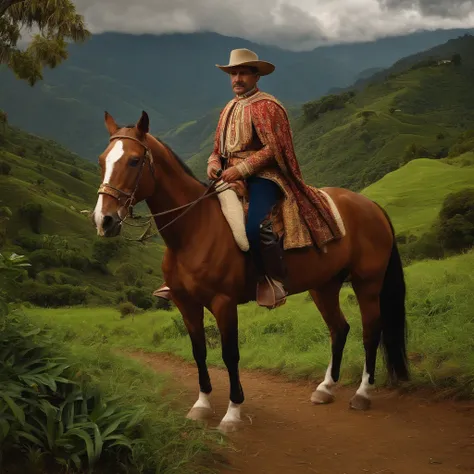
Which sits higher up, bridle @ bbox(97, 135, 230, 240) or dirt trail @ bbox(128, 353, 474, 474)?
bridle @ bbox(97, 135, 230, 240)

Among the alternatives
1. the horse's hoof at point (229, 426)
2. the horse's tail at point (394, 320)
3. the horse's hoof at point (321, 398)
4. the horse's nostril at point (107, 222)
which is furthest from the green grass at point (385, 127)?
the horse's nostril at point (107, 222)

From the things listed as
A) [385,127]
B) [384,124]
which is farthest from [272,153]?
[384,124]

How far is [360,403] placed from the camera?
6043 mm

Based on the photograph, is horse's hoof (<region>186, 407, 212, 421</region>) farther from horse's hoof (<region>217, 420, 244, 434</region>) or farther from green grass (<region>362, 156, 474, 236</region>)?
green grass (<region>362, 156, 474, 236</region>)

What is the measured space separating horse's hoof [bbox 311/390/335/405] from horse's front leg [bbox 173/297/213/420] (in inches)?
53.2

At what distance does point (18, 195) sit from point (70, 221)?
7796 mm

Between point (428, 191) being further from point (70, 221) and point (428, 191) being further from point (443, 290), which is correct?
point (70, 221)

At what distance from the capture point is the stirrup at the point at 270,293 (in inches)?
205

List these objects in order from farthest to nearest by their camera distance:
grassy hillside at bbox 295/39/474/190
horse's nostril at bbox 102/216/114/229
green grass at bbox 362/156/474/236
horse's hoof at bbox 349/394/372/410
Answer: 1. grassy hillside at bbox 295/39/474/190
2. green grass at bbox 362/156/474/236
3. horse's hoof at bbox 349/394/372/410
4. horse's nostril at bbox 102/216/114/229

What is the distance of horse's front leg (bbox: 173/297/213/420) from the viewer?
17.5 feet

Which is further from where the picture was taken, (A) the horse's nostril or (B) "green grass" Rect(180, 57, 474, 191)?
(B) "green grass" Rect(180, 57, 474, 191)

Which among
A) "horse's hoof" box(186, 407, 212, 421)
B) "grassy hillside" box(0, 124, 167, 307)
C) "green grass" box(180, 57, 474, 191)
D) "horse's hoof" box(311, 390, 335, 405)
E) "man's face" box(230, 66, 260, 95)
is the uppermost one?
"green grass" box(180, 57, 474, 191)

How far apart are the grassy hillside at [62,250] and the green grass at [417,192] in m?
18.9

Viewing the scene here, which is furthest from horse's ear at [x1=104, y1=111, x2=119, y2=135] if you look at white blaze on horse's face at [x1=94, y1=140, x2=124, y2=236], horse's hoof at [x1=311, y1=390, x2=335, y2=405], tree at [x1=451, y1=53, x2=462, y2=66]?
tree at [x1=451, y1=53, x2=462, y2=66]
